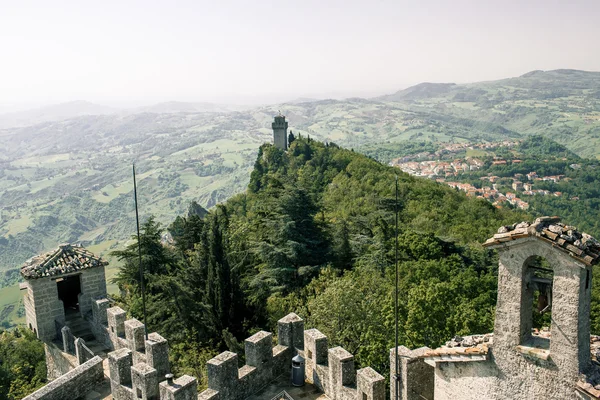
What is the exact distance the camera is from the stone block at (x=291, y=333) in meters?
12.6

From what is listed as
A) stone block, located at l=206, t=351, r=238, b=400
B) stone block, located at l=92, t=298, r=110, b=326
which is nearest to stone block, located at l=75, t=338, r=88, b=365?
stone block, located at l=92, t=298, r=110, b=326

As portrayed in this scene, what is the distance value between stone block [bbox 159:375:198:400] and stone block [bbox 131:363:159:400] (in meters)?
1.03

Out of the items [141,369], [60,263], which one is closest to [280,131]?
[60,263]

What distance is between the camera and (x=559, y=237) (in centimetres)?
786

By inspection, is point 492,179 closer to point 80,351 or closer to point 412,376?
point 80,351

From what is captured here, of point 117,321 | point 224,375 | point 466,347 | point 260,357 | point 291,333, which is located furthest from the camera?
point 117,321

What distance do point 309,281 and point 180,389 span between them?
17268 millimetres

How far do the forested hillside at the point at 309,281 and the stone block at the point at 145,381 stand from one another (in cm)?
634

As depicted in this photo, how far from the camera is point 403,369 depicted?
10.0m

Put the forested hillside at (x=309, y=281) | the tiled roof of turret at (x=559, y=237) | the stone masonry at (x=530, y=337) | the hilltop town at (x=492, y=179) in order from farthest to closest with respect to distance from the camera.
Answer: the hilltop town at (x=492, y=179) → the forested hillside at (x=309, y=281) → the stone masonry at (x=530, y=337) → the tiled roof of turret at (x=559, y=237)

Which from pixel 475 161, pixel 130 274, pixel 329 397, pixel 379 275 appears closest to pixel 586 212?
pixel 475 161

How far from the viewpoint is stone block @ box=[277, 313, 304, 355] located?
12641 mm

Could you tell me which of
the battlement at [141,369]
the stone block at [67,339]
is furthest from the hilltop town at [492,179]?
the battlement at [141,369]

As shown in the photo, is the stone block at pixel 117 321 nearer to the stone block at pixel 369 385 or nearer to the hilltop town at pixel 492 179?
the stone block at pixel 369 385
